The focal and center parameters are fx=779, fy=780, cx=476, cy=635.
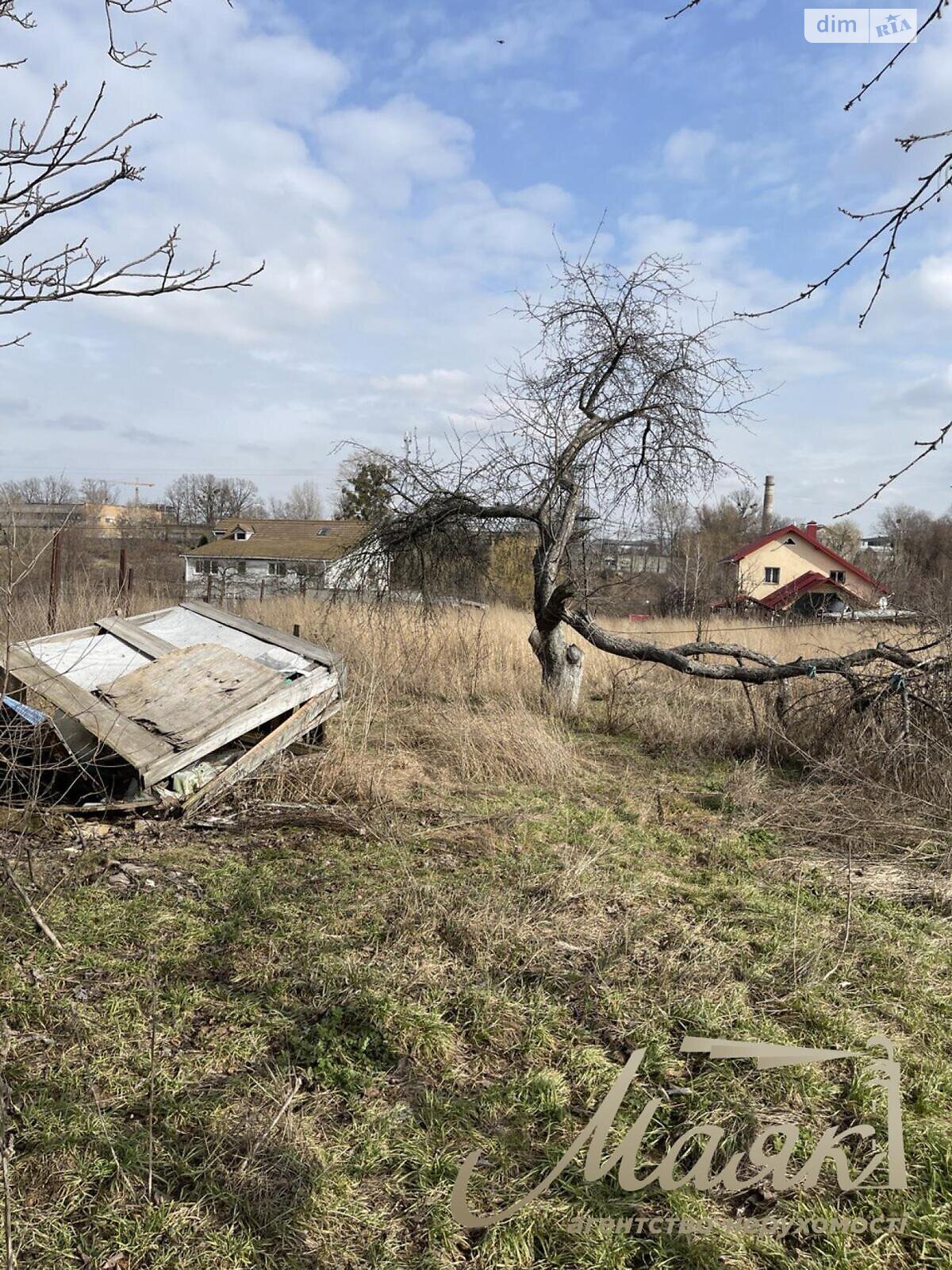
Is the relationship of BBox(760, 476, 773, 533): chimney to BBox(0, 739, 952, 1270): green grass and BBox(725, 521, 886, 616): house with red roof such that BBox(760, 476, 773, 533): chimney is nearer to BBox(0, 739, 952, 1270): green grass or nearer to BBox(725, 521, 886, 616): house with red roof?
BBox(725, 521, 886, 616): house with red roof

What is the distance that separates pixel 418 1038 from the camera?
2920mm

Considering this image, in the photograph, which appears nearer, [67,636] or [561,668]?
[67,636]

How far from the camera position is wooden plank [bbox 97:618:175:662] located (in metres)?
6.82

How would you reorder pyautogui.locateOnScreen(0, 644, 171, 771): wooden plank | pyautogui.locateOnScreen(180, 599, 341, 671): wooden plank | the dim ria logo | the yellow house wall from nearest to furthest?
1. the dim ria logo
2. pyautogui.locateOnScreen(0, 644, 171, 771): wooden plank
3. pyautogui.locateOnScreen(180, 599, 341, 671): wooden plank
4. the yellow house wall

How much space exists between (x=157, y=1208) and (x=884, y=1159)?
2.17 meters

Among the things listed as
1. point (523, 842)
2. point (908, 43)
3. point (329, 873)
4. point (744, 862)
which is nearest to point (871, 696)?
point (744, 862)

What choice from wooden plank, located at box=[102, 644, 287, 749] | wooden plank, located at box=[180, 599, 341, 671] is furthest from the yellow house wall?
wooden plank, located at box=[102, 644, 287, 749]

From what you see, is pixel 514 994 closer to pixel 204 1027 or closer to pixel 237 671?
pixel 204 1027

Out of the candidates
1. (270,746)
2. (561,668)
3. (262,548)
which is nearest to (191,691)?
(270,746)

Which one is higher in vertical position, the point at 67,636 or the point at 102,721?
the point at 67,636

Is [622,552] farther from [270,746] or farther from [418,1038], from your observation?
[418,1038]

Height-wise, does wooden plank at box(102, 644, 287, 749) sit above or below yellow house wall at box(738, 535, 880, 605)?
below

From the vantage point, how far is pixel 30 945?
11.5ft

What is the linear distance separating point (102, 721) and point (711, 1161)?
178 inches
